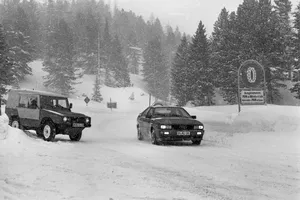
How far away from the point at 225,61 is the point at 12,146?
39623mm

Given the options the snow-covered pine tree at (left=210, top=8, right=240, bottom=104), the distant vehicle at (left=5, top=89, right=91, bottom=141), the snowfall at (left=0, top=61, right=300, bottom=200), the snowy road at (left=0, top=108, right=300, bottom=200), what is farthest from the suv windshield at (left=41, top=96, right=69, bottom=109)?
the snow-covered pine tree at (left=210, top=8, right=240, bottom=104)

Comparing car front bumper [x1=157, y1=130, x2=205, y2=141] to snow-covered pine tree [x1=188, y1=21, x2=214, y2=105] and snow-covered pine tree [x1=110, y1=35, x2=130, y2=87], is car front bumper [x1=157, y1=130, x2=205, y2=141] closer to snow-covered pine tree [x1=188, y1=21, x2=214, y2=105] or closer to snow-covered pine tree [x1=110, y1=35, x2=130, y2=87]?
snow-covered pine tree [x1=188, y1=21, x2=214, y2=105]

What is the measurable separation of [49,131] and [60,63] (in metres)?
53.7

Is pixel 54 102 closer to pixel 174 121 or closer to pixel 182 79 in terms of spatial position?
pixel 174 121

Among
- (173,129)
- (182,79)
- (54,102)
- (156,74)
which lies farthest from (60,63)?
(173,129)

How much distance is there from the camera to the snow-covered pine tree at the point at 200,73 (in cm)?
4544

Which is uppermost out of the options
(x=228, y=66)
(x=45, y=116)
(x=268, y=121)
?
(x=228, y=66)

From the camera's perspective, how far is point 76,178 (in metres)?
5.90

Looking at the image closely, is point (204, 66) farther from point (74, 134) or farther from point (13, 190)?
point (13, 190)

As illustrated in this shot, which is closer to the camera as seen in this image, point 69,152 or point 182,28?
point 69,152

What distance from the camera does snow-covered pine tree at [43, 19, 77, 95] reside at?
62.2 meters

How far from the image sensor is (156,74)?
77.8m

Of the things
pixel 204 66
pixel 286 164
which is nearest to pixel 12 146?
pixel 286 164

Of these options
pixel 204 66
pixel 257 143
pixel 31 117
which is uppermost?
pixel 204 66
